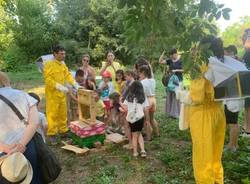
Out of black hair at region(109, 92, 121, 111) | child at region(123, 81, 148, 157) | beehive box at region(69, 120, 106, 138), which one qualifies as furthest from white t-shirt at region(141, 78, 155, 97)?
beehive box at region(69, 120, 106, 138)

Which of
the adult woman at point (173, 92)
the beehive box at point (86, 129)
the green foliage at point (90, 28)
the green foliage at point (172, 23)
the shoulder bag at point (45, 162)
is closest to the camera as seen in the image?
the green foliage at point (172, 23)

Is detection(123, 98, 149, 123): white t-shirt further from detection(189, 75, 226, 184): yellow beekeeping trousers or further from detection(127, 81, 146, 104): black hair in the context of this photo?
detection(189, 75, 226, 184): yellow beekeeping trousers

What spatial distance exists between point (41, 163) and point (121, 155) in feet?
9.80

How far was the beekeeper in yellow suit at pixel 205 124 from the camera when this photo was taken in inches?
171

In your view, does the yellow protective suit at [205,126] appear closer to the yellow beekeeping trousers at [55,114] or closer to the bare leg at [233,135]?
the bare leg at [233,135]

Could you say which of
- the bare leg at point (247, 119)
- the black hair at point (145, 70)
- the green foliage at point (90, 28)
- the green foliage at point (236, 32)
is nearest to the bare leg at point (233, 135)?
the bare leg at point (247, 119)

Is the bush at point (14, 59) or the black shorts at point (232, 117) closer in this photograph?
the black shorts at point (232, 117)

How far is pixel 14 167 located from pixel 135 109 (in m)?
3.19

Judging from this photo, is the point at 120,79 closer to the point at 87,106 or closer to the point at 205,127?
the point at 87,106

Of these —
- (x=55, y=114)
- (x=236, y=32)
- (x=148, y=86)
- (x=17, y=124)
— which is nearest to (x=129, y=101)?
(x=148, y=86)

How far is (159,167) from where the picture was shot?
598 centimetres

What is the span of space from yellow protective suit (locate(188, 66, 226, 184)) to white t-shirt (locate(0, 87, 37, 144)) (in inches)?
75.8

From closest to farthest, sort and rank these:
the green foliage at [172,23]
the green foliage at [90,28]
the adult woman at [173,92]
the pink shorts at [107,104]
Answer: the green foliage at [172,23], the pink shorts at [107,104], the adult woman at [173,92], the green foliage at [90,28]

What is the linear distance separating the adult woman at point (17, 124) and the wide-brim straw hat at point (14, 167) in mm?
100
